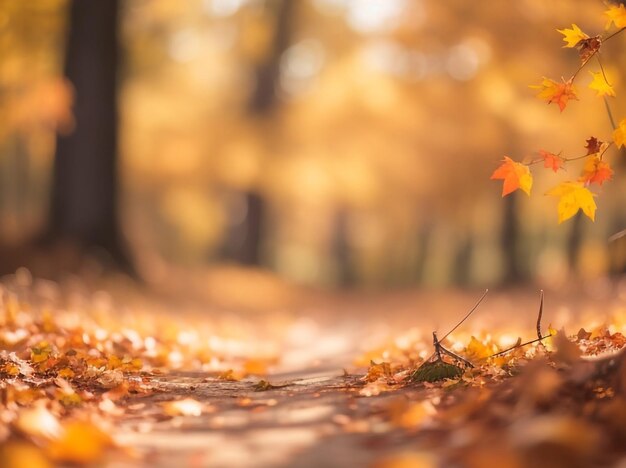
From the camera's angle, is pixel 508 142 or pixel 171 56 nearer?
pixel 508 142

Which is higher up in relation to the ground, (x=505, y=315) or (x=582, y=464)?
(x=505, y=315)

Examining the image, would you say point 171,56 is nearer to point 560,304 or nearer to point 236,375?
point 560,304

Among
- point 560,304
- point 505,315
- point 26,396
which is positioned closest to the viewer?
point 26,396

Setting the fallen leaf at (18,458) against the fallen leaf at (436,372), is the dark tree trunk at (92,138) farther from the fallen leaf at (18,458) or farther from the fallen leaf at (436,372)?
the fallen leaf at (18,458)

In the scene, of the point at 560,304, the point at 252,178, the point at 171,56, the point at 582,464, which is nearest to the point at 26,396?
the point at 582,464

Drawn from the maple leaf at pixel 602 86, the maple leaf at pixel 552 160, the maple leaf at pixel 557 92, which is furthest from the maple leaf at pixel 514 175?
the maple leaf at pixel 602 86

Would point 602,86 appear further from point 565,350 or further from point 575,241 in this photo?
point 575,241

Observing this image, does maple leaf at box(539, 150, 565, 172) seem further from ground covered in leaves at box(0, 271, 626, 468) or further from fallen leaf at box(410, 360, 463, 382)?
fallen leaf at box(410, 360, 463, 382)
